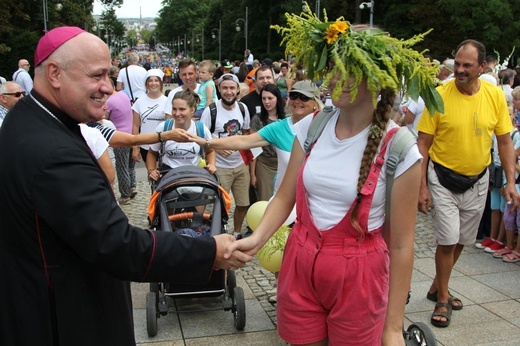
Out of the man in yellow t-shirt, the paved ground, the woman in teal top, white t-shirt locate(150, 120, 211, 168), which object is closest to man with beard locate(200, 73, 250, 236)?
white t-shirt locate(150, 120, 211, 168)

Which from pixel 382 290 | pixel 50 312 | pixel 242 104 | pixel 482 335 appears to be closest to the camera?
pixel 50 312

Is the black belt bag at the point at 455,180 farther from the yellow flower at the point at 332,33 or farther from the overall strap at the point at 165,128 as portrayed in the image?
the overall strap at the point at 165,128

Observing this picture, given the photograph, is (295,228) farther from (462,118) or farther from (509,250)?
(509,250)

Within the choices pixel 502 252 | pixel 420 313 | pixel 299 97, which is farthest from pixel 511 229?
pixel 299 97

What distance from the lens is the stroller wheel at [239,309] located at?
494cm

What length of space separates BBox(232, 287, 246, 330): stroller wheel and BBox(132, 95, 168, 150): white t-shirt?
14.2 ft

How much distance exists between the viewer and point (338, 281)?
9.27 feet

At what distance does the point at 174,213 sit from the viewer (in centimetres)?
571

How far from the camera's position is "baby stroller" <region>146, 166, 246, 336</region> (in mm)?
4961

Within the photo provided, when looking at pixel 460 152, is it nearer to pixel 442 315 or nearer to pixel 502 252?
pixel 442 315

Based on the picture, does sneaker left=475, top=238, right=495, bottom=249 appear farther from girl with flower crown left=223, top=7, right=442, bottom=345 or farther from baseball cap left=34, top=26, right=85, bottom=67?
baseball cap left=34, top=26, right=85, bottom=67

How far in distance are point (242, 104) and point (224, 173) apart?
1.17 meters

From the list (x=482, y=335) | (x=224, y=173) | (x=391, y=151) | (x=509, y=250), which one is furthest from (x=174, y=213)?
(x=509, y=250)

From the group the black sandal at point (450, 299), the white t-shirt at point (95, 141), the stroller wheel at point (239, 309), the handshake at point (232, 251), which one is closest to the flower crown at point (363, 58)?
the handshake at point (232, 251)
